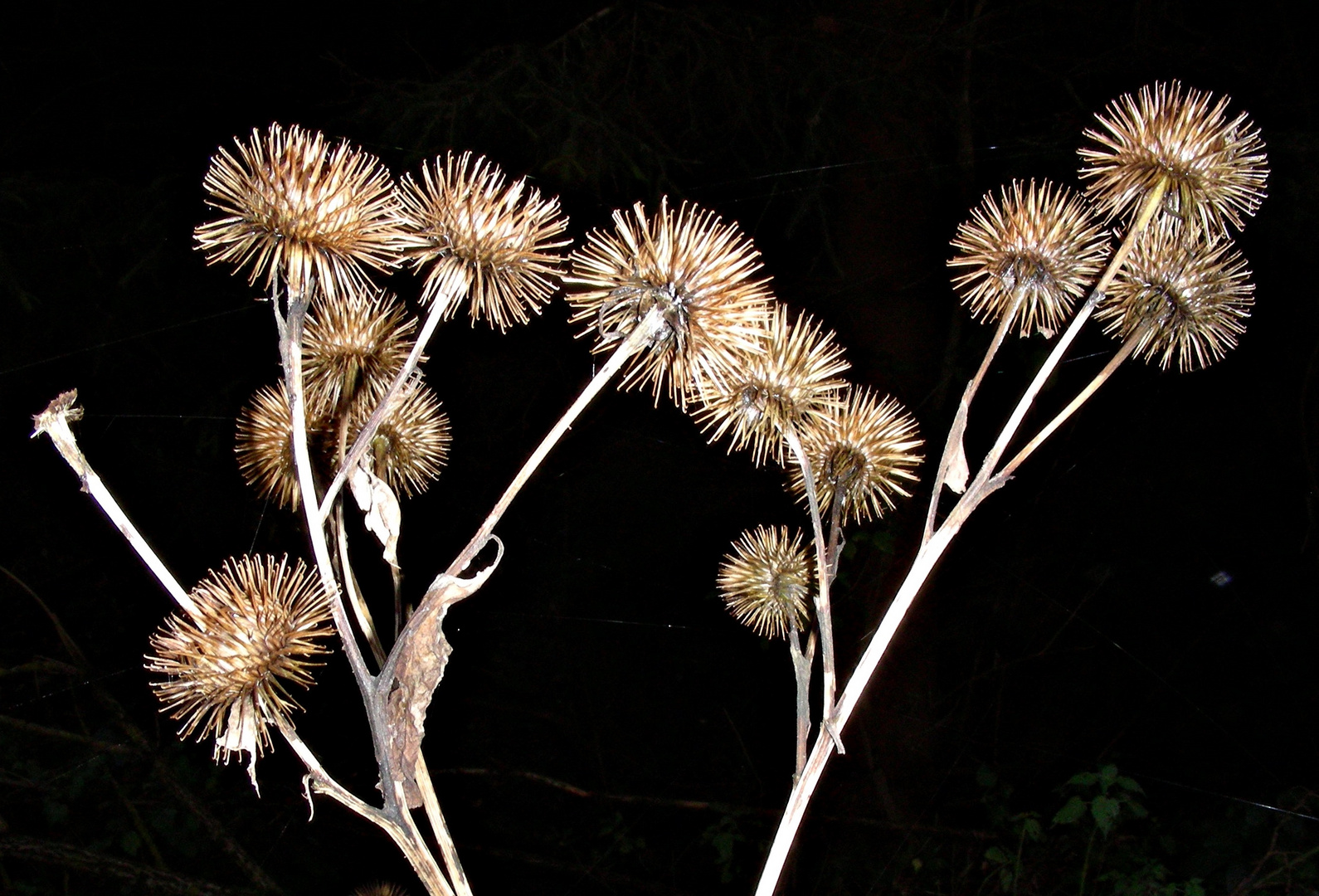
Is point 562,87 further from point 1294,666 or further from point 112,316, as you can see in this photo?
point 1294,666

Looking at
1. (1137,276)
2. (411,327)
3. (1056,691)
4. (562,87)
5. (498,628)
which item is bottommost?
(498,628)

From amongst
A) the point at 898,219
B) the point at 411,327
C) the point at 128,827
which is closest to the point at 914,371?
the point at 898,219

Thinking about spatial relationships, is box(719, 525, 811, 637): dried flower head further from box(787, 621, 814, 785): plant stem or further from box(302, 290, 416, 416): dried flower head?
box(302, 290, 416, 416): dried flower head

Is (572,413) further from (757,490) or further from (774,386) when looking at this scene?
(757,490)

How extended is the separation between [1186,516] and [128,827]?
1340 mm

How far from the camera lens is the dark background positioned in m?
1.17

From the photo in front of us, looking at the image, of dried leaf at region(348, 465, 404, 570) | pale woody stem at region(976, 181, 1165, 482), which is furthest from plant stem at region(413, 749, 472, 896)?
pale woody stem at region(976, 181, 1165, 482)

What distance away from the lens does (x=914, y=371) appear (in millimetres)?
1374

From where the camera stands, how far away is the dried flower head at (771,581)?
73 cm

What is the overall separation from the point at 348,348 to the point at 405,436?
0.28ft

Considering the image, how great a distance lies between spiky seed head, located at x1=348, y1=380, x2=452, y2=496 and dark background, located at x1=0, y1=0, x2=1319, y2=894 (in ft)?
1.67

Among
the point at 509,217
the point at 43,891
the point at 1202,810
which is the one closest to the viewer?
the point at 509,217

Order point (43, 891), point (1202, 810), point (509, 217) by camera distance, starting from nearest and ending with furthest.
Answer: point (509, 217) → point (43, 891) → point (1202, 810)

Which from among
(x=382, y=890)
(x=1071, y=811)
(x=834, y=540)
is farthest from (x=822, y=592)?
(x=1071, y=811)
